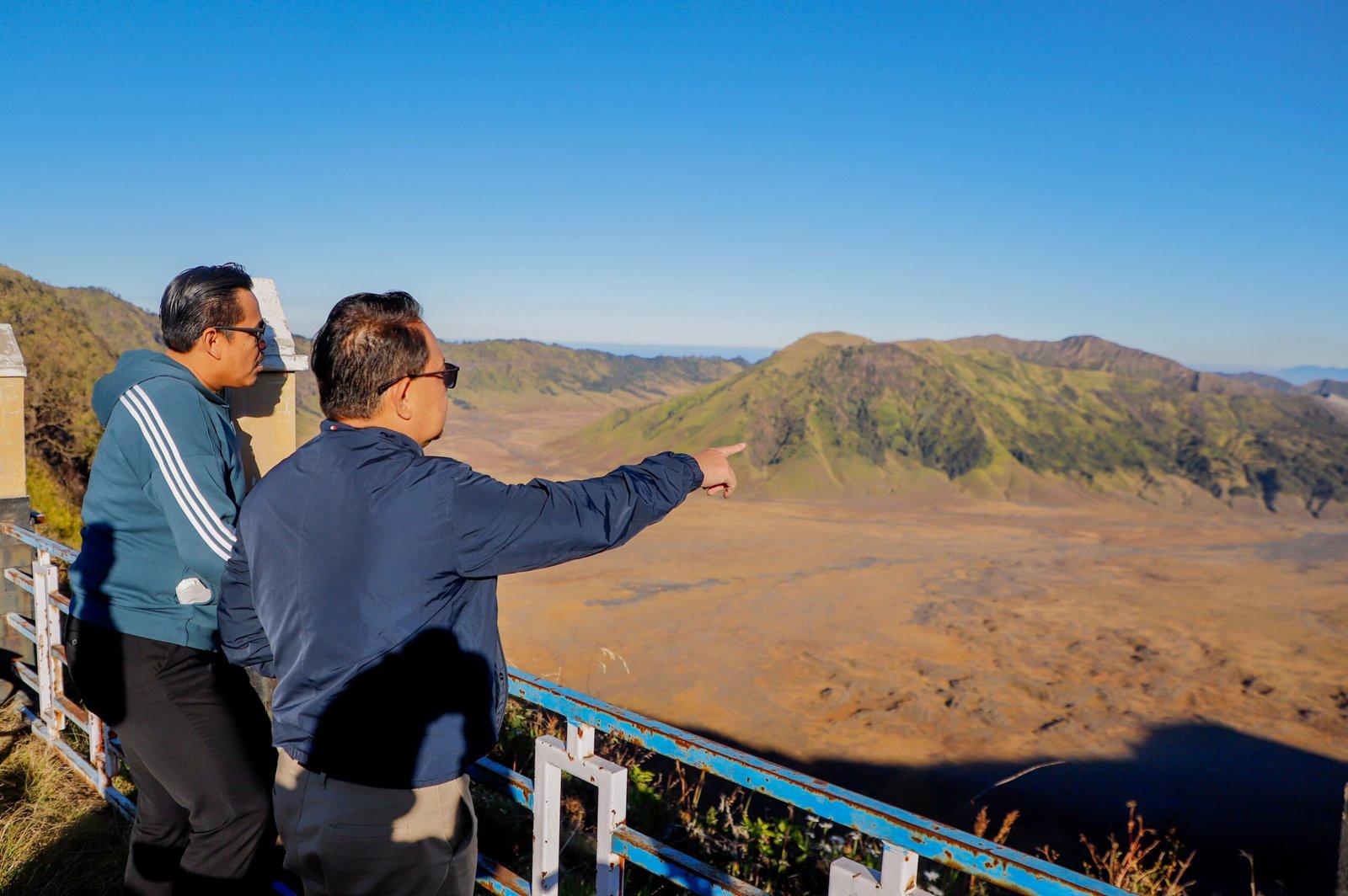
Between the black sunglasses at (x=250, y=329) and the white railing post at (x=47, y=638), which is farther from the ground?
the black sunglasses at (x=250, y=329)

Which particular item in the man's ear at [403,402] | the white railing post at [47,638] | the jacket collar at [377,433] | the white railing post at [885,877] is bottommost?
the white railing post at [47,638]

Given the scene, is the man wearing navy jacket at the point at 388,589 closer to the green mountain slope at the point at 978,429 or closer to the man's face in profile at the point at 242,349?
the man's face in profile at the point at 242,349

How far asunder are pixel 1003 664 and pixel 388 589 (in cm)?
1101

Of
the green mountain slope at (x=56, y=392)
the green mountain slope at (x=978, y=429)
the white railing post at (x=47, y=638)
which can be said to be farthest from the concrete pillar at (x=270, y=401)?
the green mountain slope at (x=978, y=429)

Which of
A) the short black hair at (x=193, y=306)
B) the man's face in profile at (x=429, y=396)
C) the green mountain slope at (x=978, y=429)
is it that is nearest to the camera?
the man's face in profile at (x=429, y=396)

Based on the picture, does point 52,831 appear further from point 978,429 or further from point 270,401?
point 978,429

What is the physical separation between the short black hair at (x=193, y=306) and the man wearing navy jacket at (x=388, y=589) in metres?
0.65

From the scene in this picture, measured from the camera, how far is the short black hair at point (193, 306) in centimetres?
193

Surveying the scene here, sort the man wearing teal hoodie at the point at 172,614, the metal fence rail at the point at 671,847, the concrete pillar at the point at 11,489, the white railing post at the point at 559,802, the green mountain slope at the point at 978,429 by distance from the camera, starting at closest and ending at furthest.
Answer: the metal fence rail at the point at 671,847, the white railing post at the point at 559,802, the man wearing teal hoodie at the point at 172,614, the concrete pillar at the point at 11,489, the green mountain slope at the point at 978,429

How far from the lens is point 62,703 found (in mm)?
3211

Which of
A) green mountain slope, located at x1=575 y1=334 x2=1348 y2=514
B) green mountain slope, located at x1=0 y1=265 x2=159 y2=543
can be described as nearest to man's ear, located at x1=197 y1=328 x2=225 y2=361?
green mountain slope, located at x1=0 y1=265 x2=159 y2=543

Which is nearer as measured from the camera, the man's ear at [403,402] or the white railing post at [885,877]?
the white railing post at [885,877]

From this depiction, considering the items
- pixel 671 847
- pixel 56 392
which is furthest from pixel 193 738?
pixel 56 392

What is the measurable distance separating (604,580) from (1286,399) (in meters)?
29.3
